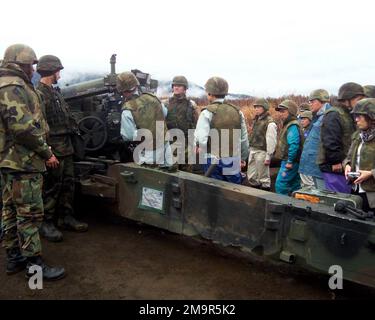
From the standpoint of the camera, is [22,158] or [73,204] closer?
[22,158]

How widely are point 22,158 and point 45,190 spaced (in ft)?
3.88

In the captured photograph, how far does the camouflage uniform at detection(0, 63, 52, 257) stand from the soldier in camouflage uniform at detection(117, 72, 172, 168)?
105 cm

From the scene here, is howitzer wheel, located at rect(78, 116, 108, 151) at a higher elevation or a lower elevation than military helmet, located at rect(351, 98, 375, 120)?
lower

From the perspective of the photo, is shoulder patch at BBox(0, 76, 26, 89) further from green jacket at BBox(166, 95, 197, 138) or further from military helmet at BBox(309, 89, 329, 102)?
military helmet at BBox(309, 89, 329, 102)

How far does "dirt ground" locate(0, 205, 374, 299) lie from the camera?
3535 millimetres

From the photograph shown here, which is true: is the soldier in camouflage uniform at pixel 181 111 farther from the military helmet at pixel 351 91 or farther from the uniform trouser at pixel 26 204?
the uniform trouser at pixel 26 204

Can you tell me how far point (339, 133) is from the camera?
167 inches

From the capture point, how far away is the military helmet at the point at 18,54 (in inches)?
147

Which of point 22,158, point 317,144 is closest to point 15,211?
point 22,158

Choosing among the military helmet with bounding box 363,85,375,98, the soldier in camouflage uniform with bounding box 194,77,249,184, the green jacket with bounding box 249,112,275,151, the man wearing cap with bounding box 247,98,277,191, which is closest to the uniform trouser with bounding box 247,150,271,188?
the man wearing cap with bounding box 247,98,277,191

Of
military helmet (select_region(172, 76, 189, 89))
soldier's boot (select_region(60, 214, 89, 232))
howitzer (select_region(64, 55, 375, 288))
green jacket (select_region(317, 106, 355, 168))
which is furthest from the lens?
military helmet (select_region(172, 76, 189, 89))

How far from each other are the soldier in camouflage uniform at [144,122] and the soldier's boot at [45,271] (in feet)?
4.64

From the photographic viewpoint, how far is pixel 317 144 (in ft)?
16.5
